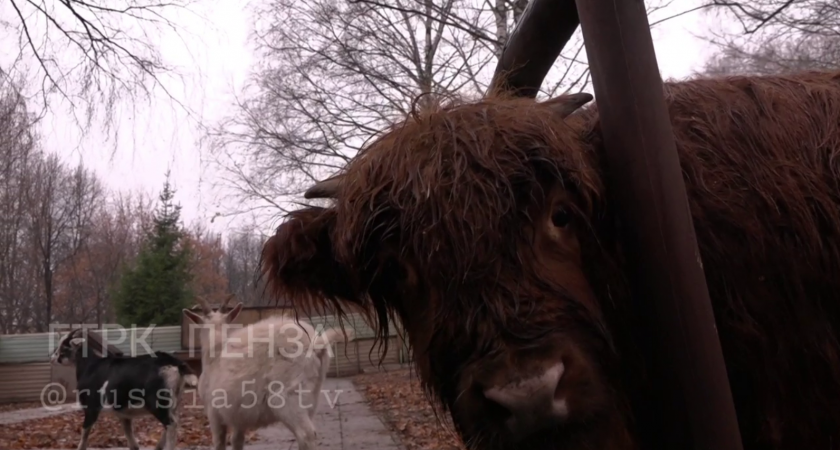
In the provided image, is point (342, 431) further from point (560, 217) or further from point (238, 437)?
point (560, 217)

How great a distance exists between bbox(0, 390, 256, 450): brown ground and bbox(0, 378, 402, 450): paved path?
0.70m

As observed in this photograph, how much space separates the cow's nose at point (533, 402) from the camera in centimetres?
164

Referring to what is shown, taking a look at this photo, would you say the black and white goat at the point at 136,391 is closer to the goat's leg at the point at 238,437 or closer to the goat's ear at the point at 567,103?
the goat's leg at the point at 238,437

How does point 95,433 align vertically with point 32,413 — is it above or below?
below

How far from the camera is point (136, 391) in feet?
40.0

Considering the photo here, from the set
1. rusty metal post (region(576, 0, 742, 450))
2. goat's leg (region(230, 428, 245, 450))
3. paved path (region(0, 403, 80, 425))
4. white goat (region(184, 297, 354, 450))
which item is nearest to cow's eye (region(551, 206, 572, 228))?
rusty metal post (region(576, 0, 742, 450))

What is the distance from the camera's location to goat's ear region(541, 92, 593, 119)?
7.48ft

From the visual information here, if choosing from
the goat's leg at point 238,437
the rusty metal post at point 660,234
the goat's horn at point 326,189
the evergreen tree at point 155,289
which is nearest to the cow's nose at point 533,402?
the rusty metal post at point 660,234

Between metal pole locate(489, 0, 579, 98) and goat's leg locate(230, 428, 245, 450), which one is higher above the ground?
metal pole locate(489, 0, 579, 98)

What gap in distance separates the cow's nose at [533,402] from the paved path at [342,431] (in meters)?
9.00

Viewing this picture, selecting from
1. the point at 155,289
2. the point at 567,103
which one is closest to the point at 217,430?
the point at 567,103

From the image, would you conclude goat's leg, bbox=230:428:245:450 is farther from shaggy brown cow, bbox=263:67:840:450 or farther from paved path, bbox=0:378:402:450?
shaggy brown cow, bbox=263:67:840:450

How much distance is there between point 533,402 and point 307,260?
4.02 ft

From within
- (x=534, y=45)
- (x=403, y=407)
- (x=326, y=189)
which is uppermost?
(x=534, y=45)
